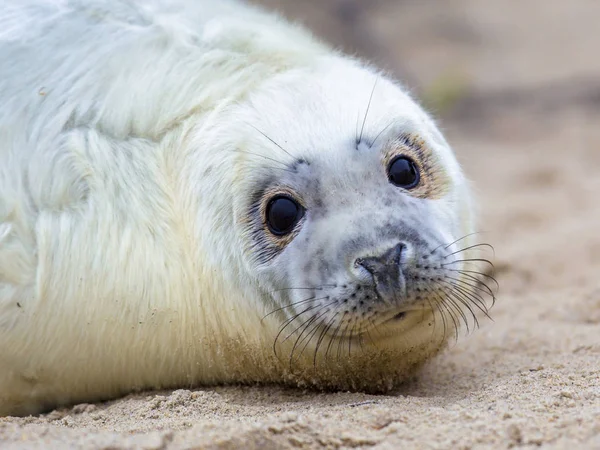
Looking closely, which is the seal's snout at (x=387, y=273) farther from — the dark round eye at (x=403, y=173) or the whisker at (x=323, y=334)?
the dark round eye at (x=403, y=173)

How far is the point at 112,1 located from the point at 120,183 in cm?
90

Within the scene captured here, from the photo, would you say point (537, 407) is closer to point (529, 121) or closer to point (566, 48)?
point (529, 121)

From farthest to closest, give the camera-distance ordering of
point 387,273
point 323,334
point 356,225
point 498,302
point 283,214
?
1. point 498,302
2. point 283,214
3. point 323,334
4. point 356,225
5. point 387,273

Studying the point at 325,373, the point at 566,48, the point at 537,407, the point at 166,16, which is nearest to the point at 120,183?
the point at 166,16

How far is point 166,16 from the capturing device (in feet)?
13.0

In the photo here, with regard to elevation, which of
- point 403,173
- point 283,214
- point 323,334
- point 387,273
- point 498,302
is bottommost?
point 323,334

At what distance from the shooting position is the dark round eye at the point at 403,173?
134 inches

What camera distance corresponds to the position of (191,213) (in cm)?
358

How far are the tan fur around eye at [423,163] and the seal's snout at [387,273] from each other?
475mm

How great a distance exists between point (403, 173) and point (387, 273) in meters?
0.58

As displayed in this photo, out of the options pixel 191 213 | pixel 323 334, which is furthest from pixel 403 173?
pixel 191 213

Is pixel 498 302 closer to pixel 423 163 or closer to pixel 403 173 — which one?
pixel 423 163

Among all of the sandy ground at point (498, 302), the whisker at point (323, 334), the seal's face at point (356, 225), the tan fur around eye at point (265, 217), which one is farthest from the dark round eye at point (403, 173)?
the sandy ground at point (498, 302)

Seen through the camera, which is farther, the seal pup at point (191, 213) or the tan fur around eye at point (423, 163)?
the tan fur around eye at point (423, 163)
